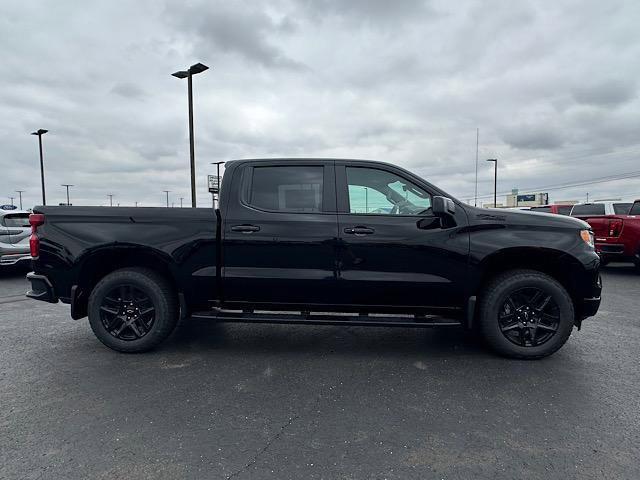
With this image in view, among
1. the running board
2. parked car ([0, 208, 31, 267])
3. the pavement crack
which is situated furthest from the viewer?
parked car ([0, 208, 31, 267])

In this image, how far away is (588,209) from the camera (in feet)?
39.5

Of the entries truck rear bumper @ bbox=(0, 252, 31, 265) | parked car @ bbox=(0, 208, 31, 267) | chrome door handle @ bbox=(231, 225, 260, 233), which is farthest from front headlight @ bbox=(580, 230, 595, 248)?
truck rear bumper @ bbox=(0, 252, 31, 265)

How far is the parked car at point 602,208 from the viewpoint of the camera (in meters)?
10.8

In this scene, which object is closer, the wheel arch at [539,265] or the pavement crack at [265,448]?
the pavement crack at [265,448]

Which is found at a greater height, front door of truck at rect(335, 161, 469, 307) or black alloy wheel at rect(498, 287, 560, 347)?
front door of truck at rect(335, 161, 469, 307)

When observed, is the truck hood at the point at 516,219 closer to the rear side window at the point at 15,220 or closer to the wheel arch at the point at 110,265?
the wheel arch at the point at 110,265

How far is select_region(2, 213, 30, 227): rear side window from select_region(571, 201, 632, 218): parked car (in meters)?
14.1

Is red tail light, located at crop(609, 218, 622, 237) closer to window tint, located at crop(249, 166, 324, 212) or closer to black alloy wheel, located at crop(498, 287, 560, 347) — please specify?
black alloy wheel, located at crop(498, 287, 560, 347)

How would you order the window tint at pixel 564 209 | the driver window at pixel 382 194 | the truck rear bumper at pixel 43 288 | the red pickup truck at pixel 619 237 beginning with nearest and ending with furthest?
the driver window at pixel 382 194, the truck rear bumper at pixel 43 288, the red pickup truck at pixel 619 237, the window tint at pixel 564 209

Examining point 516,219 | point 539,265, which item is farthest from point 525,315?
point 516,219

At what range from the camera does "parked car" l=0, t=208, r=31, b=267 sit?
8.29 metres

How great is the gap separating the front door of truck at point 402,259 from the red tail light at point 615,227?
6.92 metres

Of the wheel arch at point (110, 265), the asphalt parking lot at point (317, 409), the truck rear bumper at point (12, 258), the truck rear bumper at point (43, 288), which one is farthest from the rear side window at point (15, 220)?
the wheel arch at point (110, 265)

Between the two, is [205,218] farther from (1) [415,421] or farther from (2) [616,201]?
(2) [616,201]
